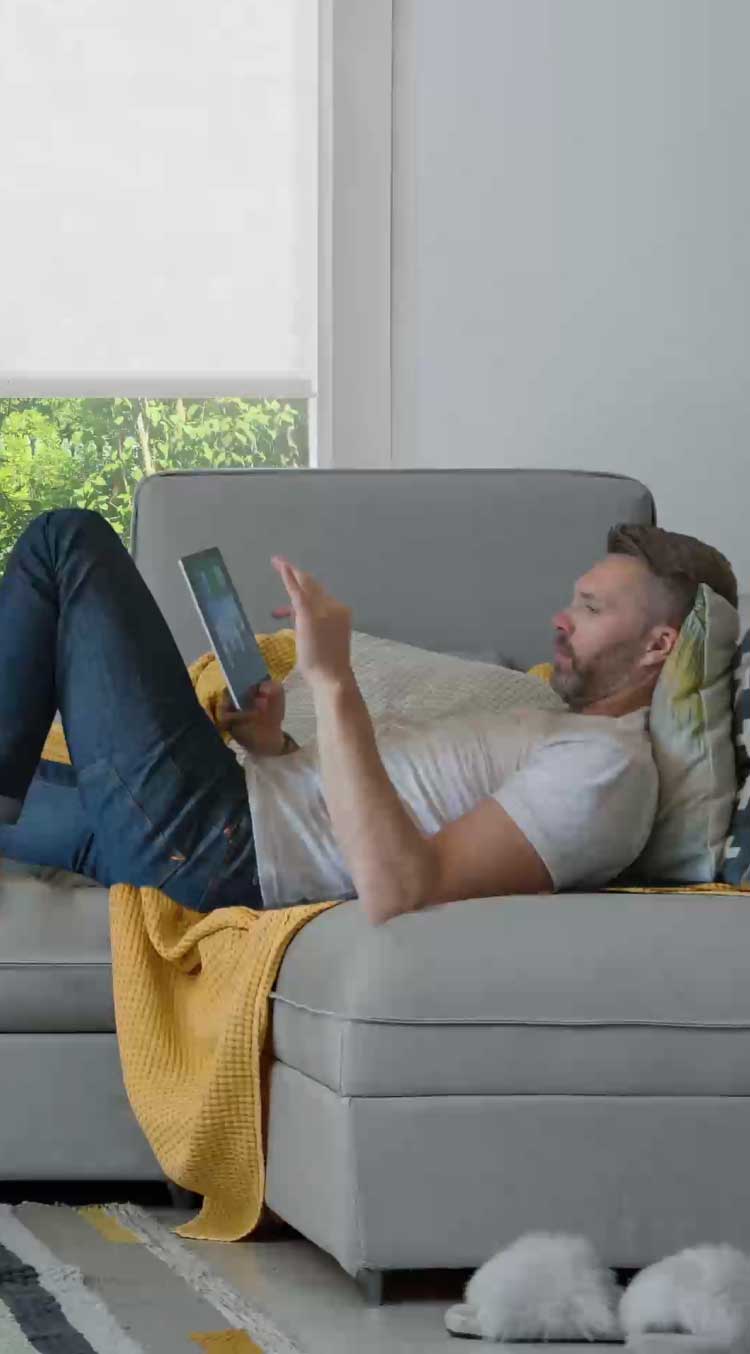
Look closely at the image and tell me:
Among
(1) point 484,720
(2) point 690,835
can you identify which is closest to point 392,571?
(1) point 484,720

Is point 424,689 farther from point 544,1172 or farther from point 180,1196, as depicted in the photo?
point 544,1172

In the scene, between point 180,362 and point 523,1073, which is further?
point 180,362

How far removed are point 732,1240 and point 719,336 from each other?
234 centimetres

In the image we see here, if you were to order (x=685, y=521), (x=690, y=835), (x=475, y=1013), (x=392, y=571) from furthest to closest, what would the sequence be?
(x=685, y=521) → (x=392, y=571) → (x=690, y=835) → (x=475, y=1013)

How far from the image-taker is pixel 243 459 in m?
3.93

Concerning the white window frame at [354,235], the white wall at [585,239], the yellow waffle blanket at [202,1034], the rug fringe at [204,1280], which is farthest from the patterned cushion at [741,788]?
the white window frame at [354,235]

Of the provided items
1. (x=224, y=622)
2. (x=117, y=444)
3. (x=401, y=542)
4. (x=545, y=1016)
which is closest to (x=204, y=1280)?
(x=545, y=1016)

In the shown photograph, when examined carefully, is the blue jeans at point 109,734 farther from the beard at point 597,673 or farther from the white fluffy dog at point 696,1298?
the white fluffy dog at point 696,1298

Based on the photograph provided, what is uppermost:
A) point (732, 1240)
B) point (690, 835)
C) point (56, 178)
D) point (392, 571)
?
point (56, 178)

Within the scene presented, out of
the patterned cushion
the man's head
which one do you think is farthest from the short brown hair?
the patterned cushion

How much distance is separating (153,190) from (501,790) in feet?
7.01

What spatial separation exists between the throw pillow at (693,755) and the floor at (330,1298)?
554mm

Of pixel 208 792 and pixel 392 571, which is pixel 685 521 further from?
pixel 208 792

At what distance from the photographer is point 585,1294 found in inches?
65.0
